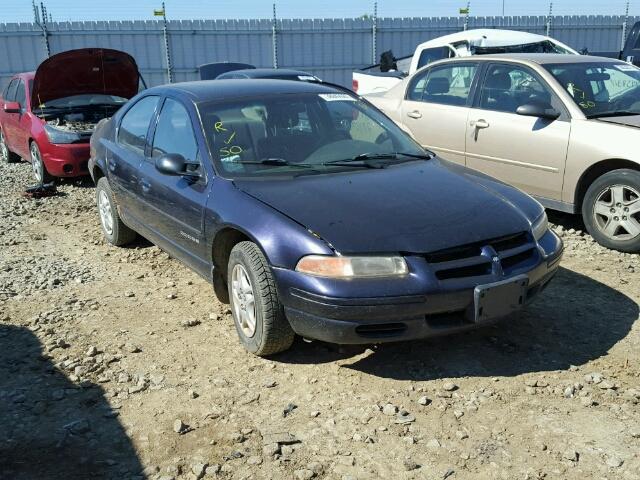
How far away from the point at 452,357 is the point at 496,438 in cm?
80

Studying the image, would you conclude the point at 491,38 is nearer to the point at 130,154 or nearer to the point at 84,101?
the point at 84,101

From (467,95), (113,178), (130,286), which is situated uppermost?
(467,95)

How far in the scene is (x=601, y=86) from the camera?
6363mm

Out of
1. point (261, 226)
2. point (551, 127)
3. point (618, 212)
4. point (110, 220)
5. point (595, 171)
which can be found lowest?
point (110, 220)

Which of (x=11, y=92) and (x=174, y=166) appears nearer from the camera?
(x=174, y=166)

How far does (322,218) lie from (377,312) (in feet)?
2.00

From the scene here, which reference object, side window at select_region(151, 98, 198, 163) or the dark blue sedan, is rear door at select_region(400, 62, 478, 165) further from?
side window at select_region(151, 98, 198, 163)

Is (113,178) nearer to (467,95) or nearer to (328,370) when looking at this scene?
(328,370)

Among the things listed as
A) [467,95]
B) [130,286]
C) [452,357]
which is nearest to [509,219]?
[452,357]

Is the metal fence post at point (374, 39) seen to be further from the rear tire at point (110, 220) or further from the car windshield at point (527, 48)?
the rear tire at point (110, 220)

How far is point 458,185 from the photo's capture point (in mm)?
4145

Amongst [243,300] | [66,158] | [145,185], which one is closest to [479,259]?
[243,300]

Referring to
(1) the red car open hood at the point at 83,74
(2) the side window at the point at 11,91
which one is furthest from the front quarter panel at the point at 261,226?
(2) the side window at the point at 11,91

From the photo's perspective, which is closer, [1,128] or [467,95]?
[467,95]
